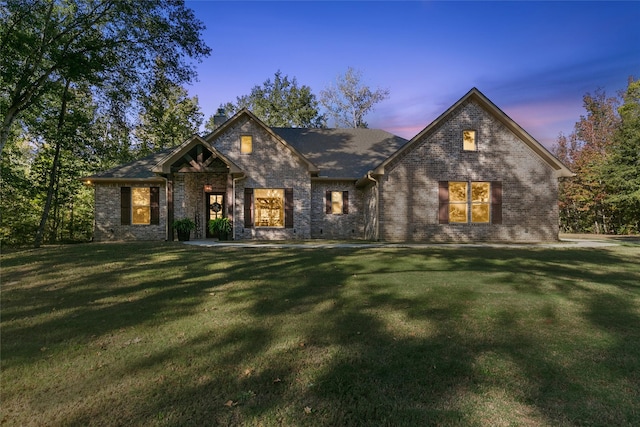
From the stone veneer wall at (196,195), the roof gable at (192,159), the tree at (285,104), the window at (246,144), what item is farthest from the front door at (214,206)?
the tree at (285,104)

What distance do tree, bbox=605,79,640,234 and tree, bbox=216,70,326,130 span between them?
2398cm

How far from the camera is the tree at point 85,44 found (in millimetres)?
11516

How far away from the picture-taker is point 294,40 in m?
12.9

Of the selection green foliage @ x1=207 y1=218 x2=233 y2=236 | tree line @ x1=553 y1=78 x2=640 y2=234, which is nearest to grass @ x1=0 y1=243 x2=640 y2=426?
green foliage @ x1=207 y1=218 x2=233 y2=236

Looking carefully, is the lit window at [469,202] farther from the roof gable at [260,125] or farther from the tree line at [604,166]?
the tree line at [604,166]

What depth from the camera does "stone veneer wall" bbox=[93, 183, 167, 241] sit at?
56.1 ft

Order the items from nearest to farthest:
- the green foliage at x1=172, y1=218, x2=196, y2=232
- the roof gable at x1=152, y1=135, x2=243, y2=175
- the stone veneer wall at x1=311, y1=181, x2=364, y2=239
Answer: the roof gable at x1=152, y1=135, x2=243, y2=175, the green foliage at x1=172, y1=218, x2=196, y2=232, the stone veneer wall at x1=311, y1=181, x2=364, y2=239

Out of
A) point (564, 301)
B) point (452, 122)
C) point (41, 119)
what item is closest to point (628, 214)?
point (452, 122)

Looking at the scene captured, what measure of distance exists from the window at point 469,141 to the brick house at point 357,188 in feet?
0.15

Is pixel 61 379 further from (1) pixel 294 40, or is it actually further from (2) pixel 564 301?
(1) pixel 294 40

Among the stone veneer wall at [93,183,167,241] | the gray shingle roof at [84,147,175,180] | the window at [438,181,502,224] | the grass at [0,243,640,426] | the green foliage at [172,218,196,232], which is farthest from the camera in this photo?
the stone veneer wall at [93,183,167,241]

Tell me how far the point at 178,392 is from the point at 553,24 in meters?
16.7

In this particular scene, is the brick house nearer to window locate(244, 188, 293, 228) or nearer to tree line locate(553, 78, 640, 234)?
window locate(244, 188, 293, 228)

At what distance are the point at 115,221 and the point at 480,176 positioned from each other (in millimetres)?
17482
